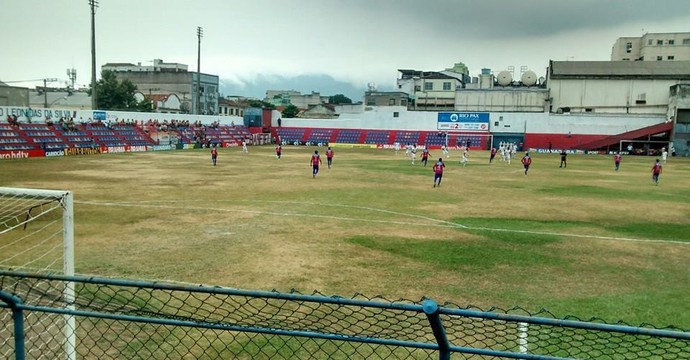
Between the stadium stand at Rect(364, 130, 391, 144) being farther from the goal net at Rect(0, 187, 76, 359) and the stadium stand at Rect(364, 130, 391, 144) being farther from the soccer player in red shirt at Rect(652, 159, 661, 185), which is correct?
the goal net at Rect(0, 187, 76, 359)

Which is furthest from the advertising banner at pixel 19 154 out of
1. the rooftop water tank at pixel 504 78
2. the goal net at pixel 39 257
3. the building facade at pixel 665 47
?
the building facade at pixel 665 47

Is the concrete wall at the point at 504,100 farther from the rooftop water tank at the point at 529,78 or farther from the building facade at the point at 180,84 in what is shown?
the building facade at the point at 180,84

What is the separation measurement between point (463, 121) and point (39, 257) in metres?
75.5

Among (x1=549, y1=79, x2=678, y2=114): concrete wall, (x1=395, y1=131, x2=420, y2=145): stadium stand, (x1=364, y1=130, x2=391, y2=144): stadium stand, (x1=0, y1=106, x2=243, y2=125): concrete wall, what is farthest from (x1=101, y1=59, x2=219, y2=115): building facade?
(x1=549, y1=79, x2=678, y2=114): concrete wall

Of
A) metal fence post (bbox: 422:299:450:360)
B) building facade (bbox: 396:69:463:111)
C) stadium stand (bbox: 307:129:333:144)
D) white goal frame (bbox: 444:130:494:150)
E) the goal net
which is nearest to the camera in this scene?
metal fence post (bbox: 422:299:450:360)

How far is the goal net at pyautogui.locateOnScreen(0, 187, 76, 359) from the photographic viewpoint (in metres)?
8.24

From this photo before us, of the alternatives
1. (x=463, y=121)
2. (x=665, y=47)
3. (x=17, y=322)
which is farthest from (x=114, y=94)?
(x=665, y=47)

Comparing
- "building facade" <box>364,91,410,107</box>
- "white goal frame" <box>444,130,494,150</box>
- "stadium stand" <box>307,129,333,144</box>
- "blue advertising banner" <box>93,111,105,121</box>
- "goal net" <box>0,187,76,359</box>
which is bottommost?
"goal net" <box>0,187,76,359</box>

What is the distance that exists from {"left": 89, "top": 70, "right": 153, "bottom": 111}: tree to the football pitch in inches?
2519

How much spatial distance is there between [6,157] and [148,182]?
25.3 meters

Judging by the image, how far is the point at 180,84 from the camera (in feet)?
351

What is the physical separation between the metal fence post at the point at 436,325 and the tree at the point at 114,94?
9847 centimetres

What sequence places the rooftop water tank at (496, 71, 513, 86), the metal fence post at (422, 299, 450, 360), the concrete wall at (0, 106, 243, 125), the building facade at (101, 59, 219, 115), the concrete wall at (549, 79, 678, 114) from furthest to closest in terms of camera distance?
1. the building facade at (101, 59, 219, 115)
2. the rooftop water tank at (496, 71, 513, 86)
3. the concrete wall at (549, 79, 678, 114)
4. the concrete wall at (0, 106, 243, 125)
5. the metal fence post at (422, 299, 450, 360)

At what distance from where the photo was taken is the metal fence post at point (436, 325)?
3.61 metres
